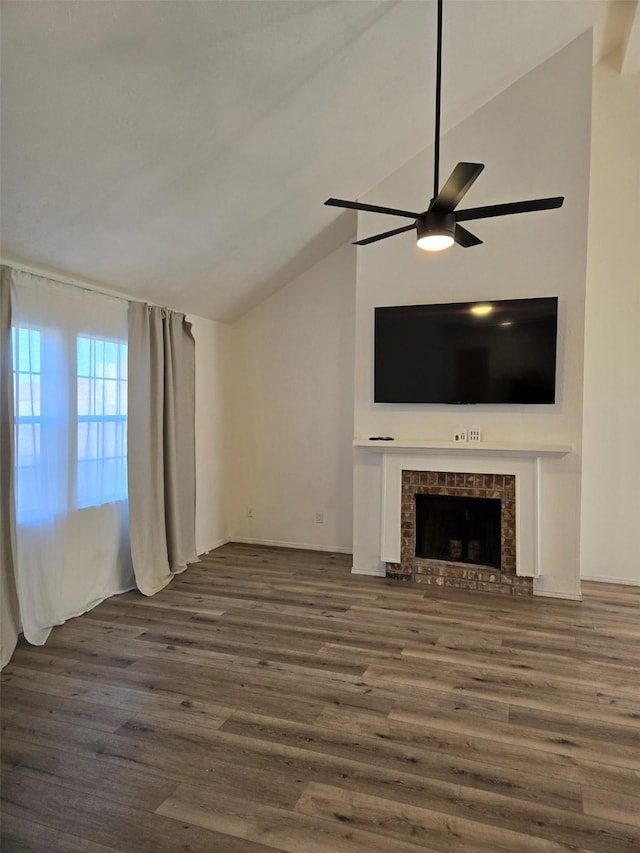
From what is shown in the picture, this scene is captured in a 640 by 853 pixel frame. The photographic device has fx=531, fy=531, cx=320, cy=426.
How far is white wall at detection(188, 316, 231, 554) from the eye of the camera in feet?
17.3

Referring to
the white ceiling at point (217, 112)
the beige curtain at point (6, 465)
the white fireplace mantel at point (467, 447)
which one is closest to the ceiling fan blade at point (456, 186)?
the white ceiling at point (217, 112)

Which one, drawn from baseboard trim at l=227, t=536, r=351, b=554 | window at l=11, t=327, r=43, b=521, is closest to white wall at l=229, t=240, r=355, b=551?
baseboard trim at l=227, t=536, r=351, b=554

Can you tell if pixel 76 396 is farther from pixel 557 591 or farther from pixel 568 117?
pixel 568 117

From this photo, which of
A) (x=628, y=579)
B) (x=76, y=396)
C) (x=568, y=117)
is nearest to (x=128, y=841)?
(x=76, y=396)

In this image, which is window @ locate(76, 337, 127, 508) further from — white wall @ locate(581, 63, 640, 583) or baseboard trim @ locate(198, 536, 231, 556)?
white wall @ locate(581, 63, 640, 583)

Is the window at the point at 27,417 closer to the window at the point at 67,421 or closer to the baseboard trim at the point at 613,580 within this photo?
the window at the point at 67,421

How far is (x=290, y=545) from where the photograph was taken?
5.61 metres

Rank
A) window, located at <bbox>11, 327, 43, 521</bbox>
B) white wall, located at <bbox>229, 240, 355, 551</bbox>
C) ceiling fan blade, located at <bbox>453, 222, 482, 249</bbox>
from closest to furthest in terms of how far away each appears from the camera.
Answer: ceiling fan blade, located at <bbox>453, 222, 482, 249</bbox> < window, located at <bbox>11, 327, 43, 521</bbox> < white wall, located at <bbox>229, 240, 355, 551</bbox>

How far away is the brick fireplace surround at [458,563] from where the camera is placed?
4.24 m

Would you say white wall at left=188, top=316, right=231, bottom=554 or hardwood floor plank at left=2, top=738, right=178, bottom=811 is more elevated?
white wall at left=188, top=316, right=231, bottom=554

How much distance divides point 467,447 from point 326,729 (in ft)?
8.12

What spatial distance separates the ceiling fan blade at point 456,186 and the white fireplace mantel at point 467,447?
2.19 m

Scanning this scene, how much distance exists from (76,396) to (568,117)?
427cm

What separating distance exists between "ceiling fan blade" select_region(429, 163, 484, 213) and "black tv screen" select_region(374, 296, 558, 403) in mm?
1980
